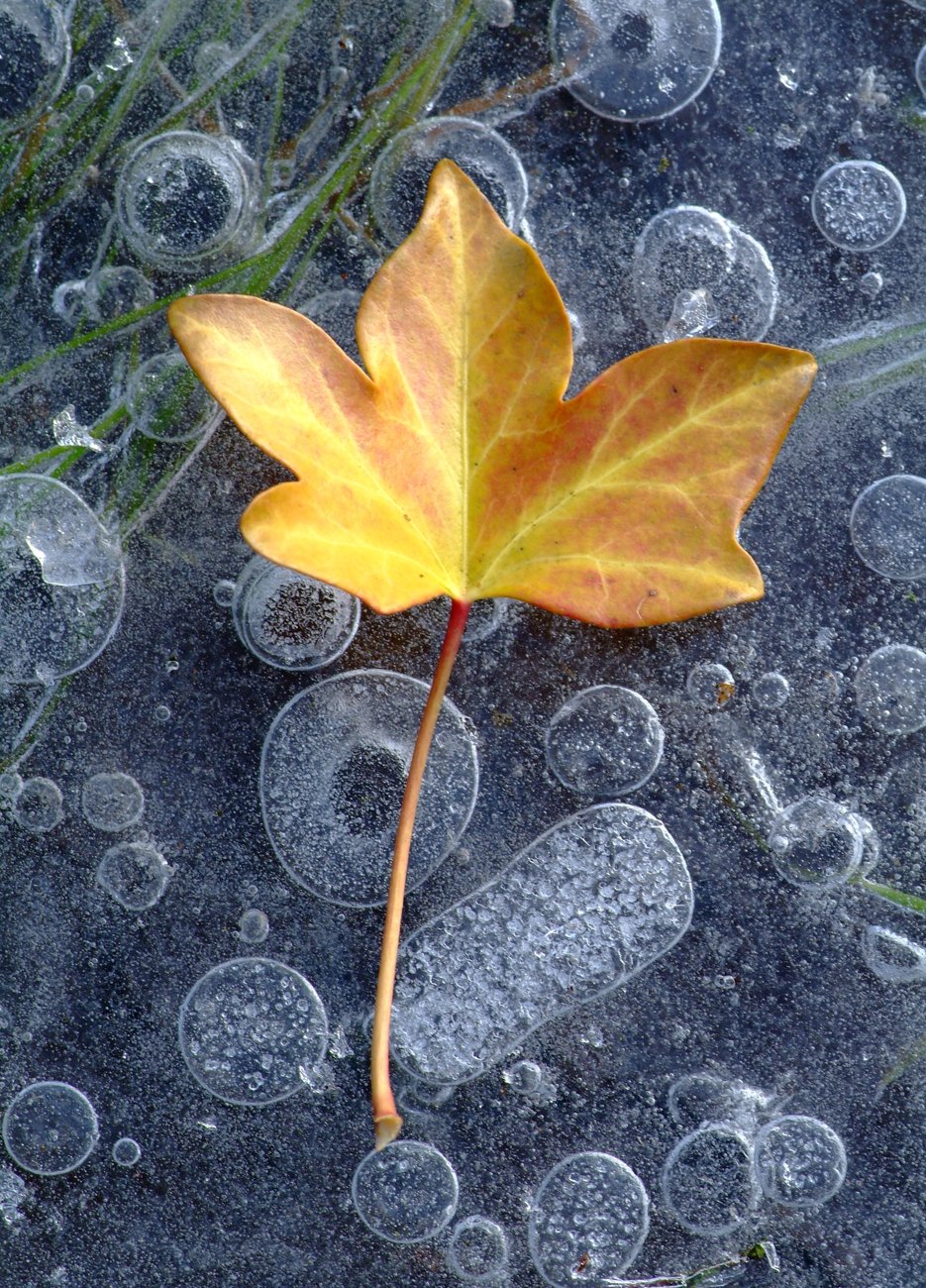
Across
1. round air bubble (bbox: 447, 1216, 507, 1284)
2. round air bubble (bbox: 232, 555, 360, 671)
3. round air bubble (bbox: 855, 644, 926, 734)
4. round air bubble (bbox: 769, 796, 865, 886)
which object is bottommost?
round air bubble (bbox: 447, 1216, 507, 1284)

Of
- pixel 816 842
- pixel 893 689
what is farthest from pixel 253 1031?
pixel 893 689

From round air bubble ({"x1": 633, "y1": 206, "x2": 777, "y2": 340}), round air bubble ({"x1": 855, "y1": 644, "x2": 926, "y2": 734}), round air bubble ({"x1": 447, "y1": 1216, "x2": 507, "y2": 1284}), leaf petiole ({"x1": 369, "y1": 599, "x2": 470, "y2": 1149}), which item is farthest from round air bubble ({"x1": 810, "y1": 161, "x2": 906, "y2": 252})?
round air bubble ({"x1": 447, "y1": 1216, "x2": 507, "y2": 1284})

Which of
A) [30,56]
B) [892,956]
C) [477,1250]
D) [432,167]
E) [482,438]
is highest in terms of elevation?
[30,56]

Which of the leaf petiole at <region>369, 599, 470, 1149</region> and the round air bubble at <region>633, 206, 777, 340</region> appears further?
the round air bubble at <region>633, 206, 777, 340</region>

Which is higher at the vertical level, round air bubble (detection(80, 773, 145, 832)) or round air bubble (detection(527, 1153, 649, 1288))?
round air bubble (detection(80, 773, 145, 832))

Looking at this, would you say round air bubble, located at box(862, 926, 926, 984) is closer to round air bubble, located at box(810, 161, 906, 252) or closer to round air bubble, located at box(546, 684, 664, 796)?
round air bubble, located at box(546, 684, 664, 796)

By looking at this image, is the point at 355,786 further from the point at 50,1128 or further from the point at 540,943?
the point at 50,1128
